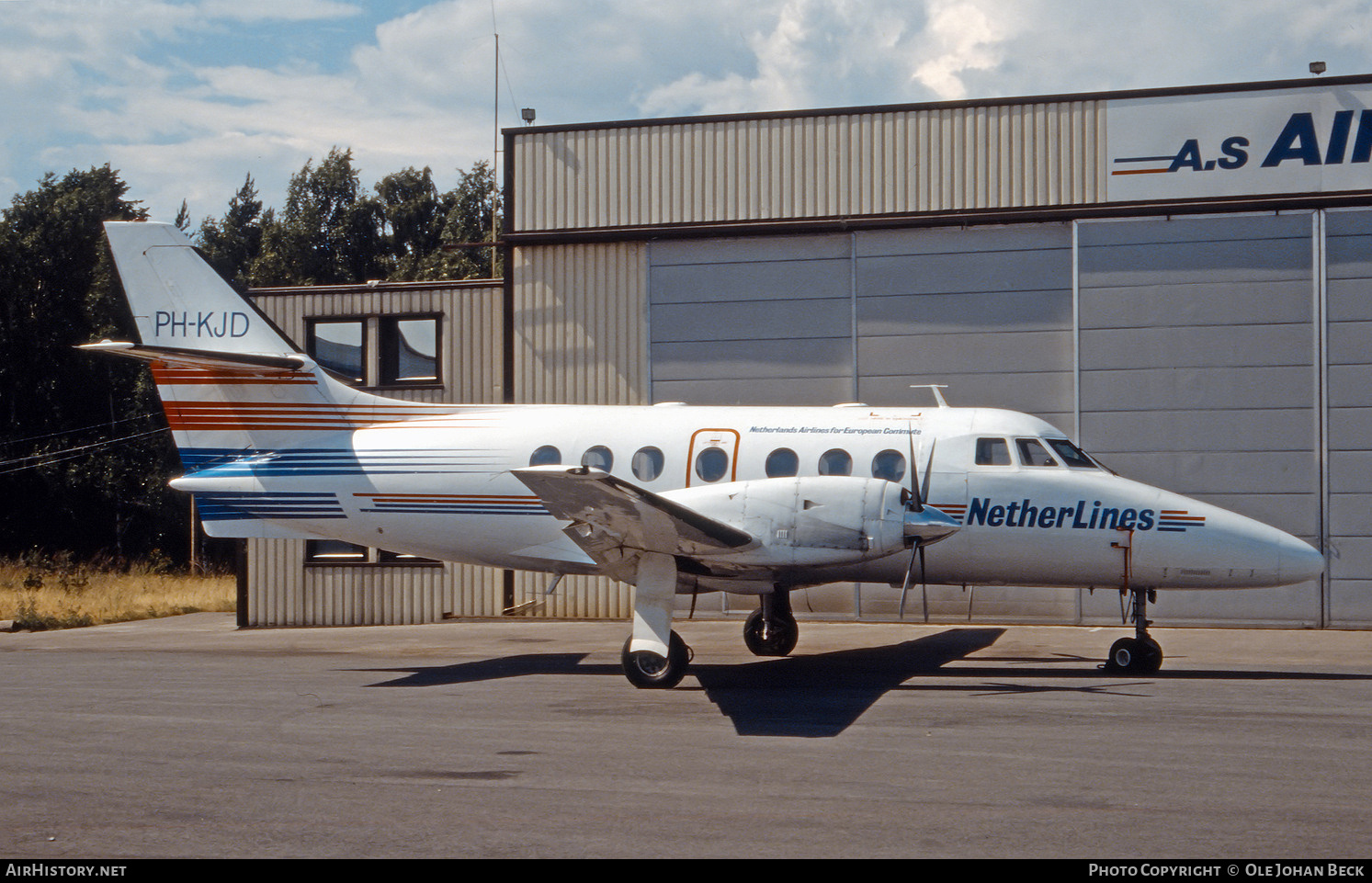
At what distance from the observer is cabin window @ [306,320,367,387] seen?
22.5 meters

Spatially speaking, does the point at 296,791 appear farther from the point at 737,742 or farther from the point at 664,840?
the point at 737,742

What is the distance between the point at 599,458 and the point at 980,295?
8578 mm

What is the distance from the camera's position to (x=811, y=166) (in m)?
20.5

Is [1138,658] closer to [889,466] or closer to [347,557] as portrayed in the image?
[889,466]

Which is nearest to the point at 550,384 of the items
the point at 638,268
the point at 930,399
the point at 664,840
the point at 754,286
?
the point at 638,268

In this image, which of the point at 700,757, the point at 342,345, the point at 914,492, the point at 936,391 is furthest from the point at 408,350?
the point at 700,757

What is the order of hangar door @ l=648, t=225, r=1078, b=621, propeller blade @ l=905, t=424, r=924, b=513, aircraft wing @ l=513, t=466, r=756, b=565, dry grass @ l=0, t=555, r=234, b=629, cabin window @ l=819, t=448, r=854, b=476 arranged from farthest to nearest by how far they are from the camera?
dry grass @ l=0, t=555, r=234, b=629
hangar door @ l=648, t=225, r=1078, b=621
cabin window @ l=819, t=448, r=854, b=476
propeller blade @ l=905, t=424, r=924, b=513
aircraft wing @ l=513, t=466, r=756, b=565

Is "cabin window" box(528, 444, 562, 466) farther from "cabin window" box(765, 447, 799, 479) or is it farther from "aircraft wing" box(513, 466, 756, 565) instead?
"cabin window" box(765, 447, 799, 479)

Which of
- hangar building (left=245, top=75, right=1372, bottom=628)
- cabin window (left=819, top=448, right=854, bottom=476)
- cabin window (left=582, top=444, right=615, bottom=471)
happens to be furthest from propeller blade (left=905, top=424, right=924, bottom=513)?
hangar building (left=245, top=75, right=1372, bottom=628)

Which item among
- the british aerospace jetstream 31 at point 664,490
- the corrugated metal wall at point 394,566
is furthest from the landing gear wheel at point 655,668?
the corrugated metal wall at point 394,566

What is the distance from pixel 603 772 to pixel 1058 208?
14.6 m

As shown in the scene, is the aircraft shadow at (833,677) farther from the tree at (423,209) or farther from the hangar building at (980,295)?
the tree at (423,209)

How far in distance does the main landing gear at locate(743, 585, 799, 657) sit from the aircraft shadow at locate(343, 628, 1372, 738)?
0.20 meters

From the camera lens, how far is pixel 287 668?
48.1 feet
